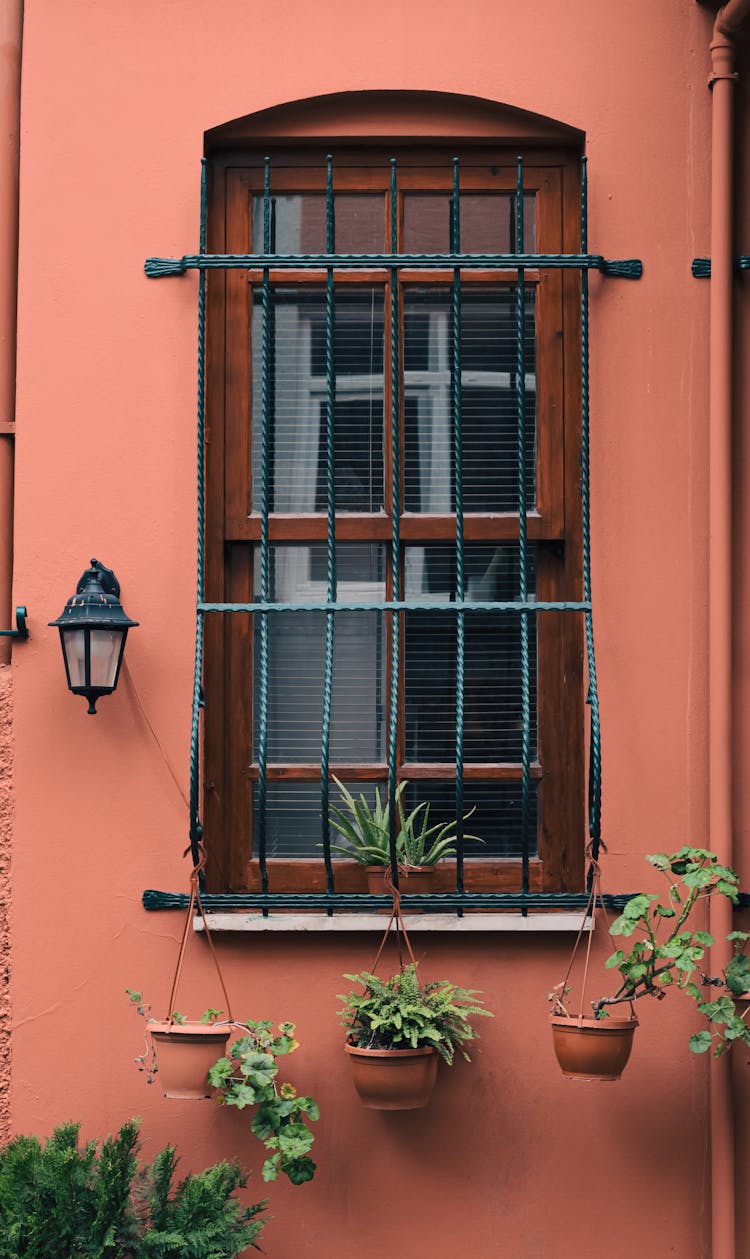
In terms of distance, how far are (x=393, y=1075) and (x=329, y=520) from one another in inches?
55.5

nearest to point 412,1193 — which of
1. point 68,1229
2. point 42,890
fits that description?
point 68,1229

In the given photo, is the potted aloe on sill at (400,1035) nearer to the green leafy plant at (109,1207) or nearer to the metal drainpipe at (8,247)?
the green leafy plant at (109,1207)

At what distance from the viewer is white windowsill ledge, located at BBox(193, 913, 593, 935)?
11.7ft

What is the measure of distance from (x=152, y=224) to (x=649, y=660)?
1.75m

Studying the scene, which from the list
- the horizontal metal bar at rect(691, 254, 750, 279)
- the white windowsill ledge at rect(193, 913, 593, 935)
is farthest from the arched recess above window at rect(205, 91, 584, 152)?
the white windowsill ledge at rect(193, 913, 593, 935)

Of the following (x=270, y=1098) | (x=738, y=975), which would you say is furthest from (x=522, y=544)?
(x=270, y=1098)

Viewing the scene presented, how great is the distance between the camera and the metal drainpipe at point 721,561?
3.51 meters

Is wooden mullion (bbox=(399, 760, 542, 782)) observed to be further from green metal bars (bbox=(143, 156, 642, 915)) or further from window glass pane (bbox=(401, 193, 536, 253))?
window glass pane (bbox=(401, 193, 536, 253))

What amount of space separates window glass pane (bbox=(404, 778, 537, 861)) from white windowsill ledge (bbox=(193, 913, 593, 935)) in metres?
0.24

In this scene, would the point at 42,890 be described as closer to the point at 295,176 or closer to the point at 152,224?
the point at 152,224

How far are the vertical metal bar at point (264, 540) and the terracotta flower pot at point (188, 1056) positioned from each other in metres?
0.38

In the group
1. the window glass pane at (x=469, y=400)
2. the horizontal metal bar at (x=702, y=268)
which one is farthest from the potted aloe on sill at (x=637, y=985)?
the horizontal metal bar at (x=702, y=268)


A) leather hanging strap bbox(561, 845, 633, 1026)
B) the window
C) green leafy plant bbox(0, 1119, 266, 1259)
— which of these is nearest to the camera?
green leafy plant bbox(0, 1119, 266, 1259)

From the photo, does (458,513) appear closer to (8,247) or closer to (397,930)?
(397,930)
